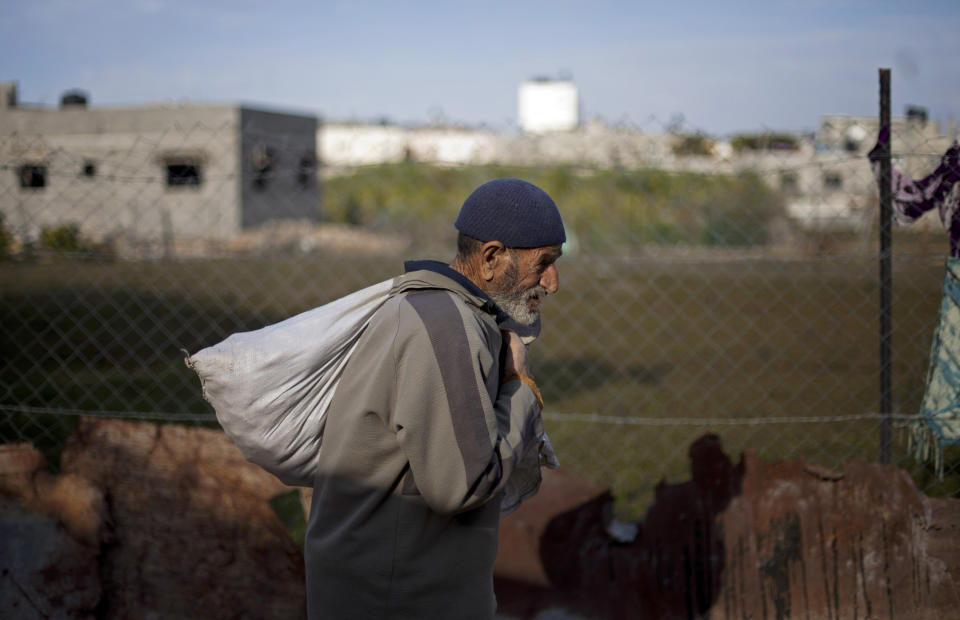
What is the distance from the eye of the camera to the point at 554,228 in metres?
1.57

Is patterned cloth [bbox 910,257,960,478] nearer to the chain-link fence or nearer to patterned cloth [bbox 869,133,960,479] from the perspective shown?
patterned cloth [bbox 869,133,960,479]

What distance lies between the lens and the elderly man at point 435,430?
1377 mm

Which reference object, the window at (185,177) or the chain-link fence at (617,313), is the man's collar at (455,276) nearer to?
the chain-link fence at (617,313)

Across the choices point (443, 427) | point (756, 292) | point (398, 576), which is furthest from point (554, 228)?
point (756, 292)

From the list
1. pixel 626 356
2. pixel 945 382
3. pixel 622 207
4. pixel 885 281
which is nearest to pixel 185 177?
pixel 885 281

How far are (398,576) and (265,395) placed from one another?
1.50 ft

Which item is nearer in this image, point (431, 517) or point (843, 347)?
point (431, 517)

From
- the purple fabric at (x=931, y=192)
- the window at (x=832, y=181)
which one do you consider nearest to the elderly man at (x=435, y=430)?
the purple fabric at (x=931, y=192)

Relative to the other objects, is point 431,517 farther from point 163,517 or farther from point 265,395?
point 163,517

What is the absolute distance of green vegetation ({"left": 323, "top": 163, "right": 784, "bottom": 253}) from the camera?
16.8 meters

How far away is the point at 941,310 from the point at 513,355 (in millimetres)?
2558

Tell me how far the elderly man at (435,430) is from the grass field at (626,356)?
2.06m

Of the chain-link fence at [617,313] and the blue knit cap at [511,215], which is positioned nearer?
the blue knit cap at [511,215]

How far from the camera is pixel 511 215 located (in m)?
1.53
